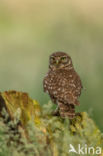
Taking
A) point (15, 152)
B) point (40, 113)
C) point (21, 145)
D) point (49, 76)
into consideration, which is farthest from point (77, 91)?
point (15, 152)

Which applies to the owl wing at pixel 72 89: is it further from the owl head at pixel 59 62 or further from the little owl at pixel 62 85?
the owl head at pixel 59 62

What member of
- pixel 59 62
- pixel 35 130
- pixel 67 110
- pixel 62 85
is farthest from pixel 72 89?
pixel 35 130

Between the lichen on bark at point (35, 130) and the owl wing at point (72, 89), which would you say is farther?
the owl wing at point (72, 89)

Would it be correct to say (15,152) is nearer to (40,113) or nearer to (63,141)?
(63,141)

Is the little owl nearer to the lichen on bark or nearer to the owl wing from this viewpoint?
the owl wing

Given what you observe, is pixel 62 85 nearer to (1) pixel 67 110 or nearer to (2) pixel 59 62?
(1) pixel 67 110

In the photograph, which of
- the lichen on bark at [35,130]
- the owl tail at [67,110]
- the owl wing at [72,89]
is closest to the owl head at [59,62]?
the owl wing at [72,89]
